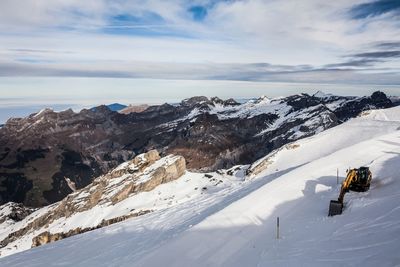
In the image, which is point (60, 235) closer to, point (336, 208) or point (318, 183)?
point (318, 183)

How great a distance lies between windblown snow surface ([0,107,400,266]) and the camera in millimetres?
16625

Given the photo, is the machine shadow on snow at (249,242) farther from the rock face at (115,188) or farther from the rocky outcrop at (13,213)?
the rocky outcrop at (13,213)

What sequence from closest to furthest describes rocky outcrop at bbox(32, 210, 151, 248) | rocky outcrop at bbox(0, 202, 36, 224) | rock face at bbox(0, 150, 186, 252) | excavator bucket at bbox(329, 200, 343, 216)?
excavator bucket at bbox(329, 200, 343, 216) < rocky outcrop at bbox(32, 210, 151, 248) < rock face at bbox(0, 150, 186, 252) < rocky outcrop at bbox(0, 202, 36, 224)

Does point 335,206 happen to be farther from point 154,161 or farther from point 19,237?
point 19,237

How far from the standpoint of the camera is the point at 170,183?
9450 centimetres

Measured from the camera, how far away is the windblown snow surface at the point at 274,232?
655 inches

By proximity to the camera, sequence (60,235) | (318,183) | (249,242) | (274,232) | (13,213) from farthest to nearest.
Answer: (13,213) < (60,235) < (318,183) < (274,232) < (249,242)

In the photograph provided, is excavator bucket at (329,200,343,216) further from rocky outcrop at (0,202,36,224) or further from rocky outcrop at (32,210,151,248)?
rocky outcrop at (0,202,36,224)

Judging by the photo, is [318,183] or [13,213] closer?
[318,183]

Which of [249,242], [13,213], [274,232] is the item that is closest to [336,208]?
[274,232]

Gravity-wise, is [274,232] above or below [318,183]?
below

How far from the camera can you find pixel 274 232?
2123 centimetres

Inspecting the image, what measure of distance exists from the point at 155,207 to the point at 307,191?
51.9m

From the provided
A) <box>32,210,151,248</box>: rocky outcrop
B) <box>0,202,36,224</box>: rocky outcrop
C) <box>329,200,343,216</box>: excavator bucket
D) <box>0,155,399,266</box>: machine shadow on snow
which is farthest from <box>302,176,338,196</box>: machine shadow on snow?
<box>0,202,36,224</box>: rocky outcrop
